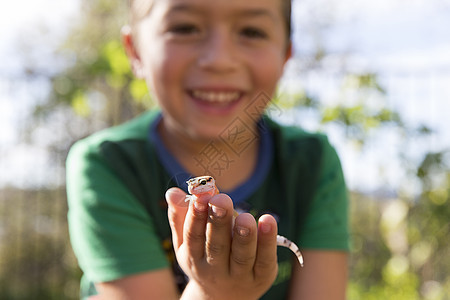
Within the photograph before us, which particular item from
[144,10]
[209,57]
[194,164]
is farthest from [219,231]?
[144,10]

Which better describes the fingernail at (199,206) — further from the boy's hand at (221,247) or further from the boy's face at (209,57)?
the boy's face at (209,57)

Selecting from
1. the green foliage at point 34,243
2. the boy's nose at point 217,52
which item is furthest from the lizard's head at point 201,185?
the green foliage at point 34,243

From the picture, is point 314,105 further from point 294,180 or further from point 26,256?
point 26,256

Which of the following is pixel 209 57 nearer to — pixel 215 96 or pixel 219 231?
pixel 215 96

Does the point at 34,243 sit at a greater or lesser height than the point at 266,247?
lesser

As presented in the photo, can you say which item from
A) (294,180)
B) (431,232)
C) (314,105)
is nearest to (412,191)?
(431,232)
